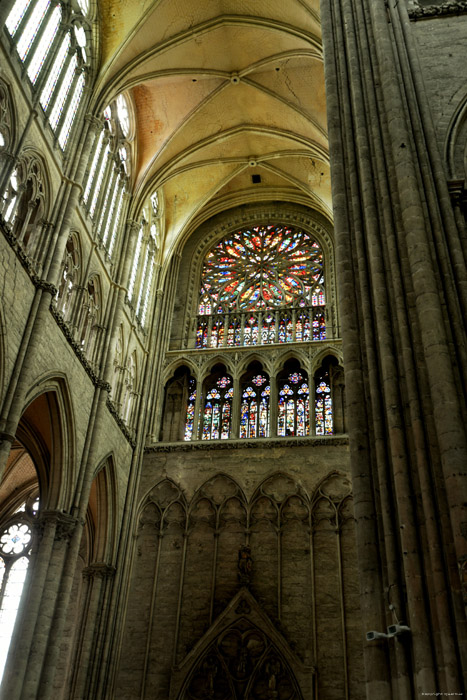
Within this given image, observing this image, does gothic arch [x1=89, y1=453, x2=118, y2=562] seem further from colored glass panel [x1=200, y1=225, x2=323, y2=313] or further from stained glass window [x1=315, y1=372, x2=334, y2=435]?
colored glass panel [x1=200, y1=225, x2=323, y2=313]

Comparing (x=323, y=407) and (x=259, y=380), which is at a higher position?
(x=259, y=380)

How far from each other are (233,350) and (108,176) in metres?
5.52

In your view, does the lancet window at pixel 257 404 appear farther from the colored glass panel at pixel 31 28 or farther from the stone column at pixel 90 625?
the colored glass panel at pixel 31 28

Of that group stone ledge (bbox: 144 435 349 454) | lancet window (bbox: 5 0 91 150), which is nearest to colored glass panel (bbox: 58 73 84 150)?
lancet window (bbox: 5 0 91 150)

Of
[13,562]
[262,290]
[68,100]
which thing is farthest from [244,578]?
Answer: [68,100]

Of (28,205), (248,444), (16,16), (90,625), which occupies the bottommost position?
(90,625)

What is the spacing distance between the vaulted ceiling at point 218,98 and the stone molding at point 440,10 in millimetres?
5016

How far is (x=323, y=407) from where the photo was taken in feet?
54.2

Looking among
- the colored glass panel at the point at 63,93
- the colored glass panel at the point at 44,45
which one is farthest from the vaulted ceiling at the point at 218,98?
the colored glass panel at the point at 44,45

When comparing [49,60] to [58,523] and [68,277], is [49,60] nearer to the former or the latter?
[68,277]

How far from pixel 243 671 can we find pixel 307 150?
524 inches

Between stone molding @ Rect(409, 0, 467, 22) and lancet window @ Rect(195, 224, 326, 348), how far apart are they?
9084mm

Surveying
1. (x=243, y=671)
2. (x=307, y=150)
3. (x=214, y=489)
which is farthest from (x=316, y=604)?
(x=307, y=150)

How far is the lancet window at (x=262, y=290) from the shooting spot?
59.8 ft
